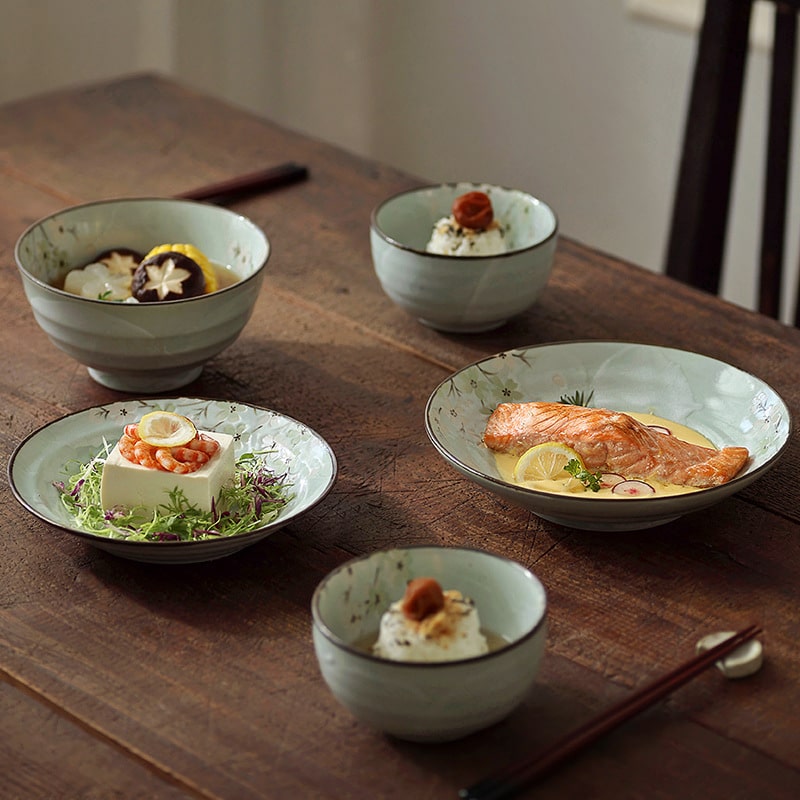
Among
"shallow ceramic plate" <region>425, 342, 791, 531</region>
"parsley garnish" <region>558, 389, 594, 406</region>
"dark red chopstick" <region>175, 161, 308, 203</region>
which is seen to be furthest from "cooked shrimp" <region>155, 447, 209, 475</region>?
"dark red chopstick" <region>175, 161, 308, 203</region>

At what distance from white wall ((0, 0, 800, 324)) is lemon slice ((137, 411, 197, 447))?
7.42 ft

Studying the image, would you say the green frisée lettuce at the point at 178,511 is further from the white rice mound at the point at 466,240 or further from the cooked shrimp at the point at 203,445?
the white rice mound at the point at 466,240

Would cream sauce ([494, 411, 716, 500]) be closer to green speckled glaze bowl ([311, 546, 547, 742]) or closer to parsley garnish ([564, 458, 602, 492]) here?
parsley garnish ([564, 458, 602, 492])

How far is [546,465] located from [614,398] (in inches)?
8.4

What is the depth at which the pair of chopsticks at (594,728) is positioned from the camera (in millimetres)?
833

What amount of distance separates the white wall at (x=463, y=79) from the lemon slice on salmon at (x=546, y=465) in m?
2.08

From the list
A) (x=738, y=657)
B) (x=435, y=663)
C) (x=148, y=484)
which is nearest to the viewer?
(x=435, y=663)

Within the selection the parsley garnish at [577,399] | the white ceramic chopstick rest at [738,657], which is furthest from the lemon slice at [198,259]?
the white ceramic chopstick rest at [738,657]

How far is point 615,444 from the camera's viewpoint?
117 centimetres

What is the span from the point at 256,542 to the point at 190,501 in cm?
7

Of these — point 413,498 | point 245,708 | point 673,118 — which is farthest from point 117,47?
point 245,708

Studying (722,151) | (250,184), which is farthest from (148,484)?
(722,151)

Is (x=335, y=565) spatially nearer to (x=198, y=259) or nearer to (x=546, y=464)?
(x=546, y=464)

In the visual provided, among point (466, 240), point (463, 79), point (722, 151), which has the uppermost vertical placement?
point (466, 240)
